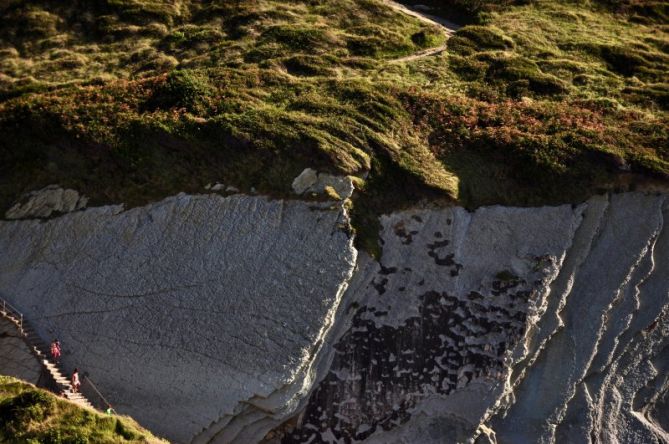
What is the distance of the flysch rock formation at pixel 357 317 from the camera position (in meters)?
33.8

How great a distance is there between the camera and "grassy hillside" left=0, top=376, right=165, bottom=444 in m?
27.7

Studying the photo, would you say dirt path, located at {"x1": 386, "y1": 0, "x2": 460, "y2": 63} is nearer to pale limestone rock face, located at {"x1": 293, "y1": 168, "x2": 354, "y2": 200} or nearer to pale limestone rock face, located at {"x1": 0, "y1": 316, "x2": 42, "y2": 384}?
pale limestone rock face, located at {"x1": 293, "y1": 168, "x2": 354, "y2": 200}

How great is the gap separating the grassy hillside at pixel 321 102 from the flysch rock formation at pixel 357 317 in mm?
2116

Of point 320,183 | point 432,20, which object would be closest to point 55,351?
point 320,183

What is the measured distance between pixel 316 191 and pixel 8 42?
2516 cm

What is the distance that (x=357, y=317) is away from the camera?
35.7 m

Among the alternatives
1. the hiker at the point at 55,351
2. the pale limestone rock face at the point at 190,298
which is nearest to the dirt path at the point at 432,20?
the pale limestone rock face at the point at 190,298

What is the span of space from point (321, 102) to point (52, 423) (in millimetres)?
21705

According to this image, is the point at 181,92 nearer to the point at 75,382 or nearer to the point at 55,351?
the point at 55,351

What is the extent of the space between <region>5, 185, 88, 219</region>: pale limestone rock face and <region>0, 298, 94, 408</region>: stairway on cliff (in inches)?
186

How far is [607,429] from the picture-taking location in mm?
34750

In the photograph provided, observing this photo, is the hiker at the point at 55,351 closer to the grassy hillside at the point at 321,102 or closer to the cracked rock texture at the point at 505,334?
the grassy hillside at the point at 321,102

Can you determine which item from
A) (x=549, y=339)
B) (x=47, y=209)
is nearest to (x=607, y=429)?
(x=549, y=339)

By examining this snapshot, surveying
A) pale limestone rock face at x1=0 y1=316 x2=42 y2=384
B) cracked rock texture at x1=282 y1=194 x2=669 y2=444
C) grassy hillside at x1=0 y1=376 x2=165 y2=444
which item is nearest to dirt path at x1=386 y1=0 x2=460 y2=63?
cracked rock texture at x1=282 y1=194 x2=669 y2=444
